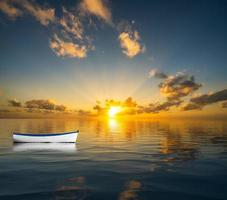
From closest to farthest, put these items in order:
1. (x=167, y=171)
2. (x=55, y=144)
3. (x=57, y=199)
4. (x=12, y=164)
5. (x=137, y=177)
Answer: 1. (x=57, y=199)
2. (x=137, y=177)
3. (x=167, y=171)
4. (x=12, y=164)
5. (x=55, y=144)

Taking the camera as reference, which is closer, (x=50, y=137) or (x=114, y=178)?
(x=114, y=178)

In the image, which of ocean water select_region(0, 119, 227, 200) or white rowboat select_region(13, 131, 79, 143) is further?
white rowboat select_region(13, 131, 79, 143)

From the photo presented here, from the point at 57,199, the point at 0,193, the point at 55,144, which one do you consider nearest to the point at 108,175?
the point at 57,199

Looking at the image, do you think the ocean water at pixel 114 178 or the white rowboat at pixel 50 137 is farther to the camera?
the white rowboat at pixel 50 137

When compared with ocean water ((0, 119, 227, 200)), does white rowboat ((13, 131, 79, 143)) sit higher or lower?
higher

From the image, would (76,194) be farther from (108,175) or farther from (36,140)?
(36,140)

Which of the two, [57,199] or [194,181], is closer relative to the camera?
[57,199]

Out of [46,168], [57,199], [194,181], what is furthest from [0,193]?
[194,181]

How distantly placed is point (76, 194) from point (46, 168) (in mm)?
10078

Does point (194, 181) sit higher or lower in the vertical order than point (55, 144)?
lower

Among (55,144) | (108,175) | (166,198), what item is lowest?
(166,198)

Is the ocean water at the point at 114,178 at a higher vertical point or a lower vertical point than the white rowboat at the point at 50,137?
lower

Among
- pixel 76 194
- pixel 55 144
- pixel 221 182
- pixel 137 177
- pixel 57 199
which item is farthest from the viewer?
pixel 55 144

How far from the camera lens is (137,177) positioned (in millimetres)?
21938
